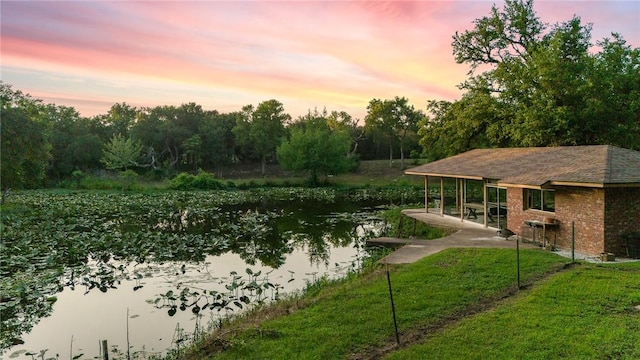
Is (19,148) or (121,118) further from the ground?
(121,118)

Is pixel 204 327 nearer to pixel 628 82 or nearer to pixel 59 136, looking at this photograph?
pixel 628 82

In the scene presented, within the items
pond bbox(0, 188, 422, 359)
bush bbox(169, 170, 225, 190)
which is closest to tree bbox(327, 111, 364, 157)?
bush bbox(169, 170, 225, 190)

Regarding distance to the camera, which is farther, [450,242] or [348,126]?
[348,126]

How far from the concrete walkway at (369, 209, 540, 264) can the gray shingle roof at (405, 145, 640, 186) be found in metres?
2.10

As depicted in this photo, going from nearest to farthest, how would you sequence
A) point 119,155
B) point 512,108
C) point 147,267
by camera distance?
point 147,267, point 512,108, point 119,155

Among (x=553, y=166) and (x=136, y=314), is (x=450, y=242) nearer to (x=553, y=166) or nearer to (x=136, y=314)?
(x=553, y=166)

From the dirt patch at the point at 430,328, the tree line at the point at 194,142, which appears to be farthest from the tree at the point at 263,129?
the dirt patch at the point at 430,328

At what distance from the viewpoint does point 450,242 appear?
15.2 meters

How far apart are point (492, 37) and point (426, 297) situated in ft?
82.4

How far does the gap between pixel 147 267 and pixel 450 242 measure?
10.3 meters

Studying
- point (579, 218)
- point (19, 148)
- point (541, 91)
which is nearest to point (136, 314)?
point (579, 218)

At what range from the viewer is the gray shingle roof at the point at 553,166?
1262cm

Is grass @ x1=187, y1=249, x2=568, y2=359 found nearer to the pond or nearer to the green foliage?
the pond

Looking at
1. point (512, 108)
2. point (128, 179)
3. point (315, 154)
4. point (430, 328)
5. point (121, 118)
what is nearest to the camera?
point (430, 328)
